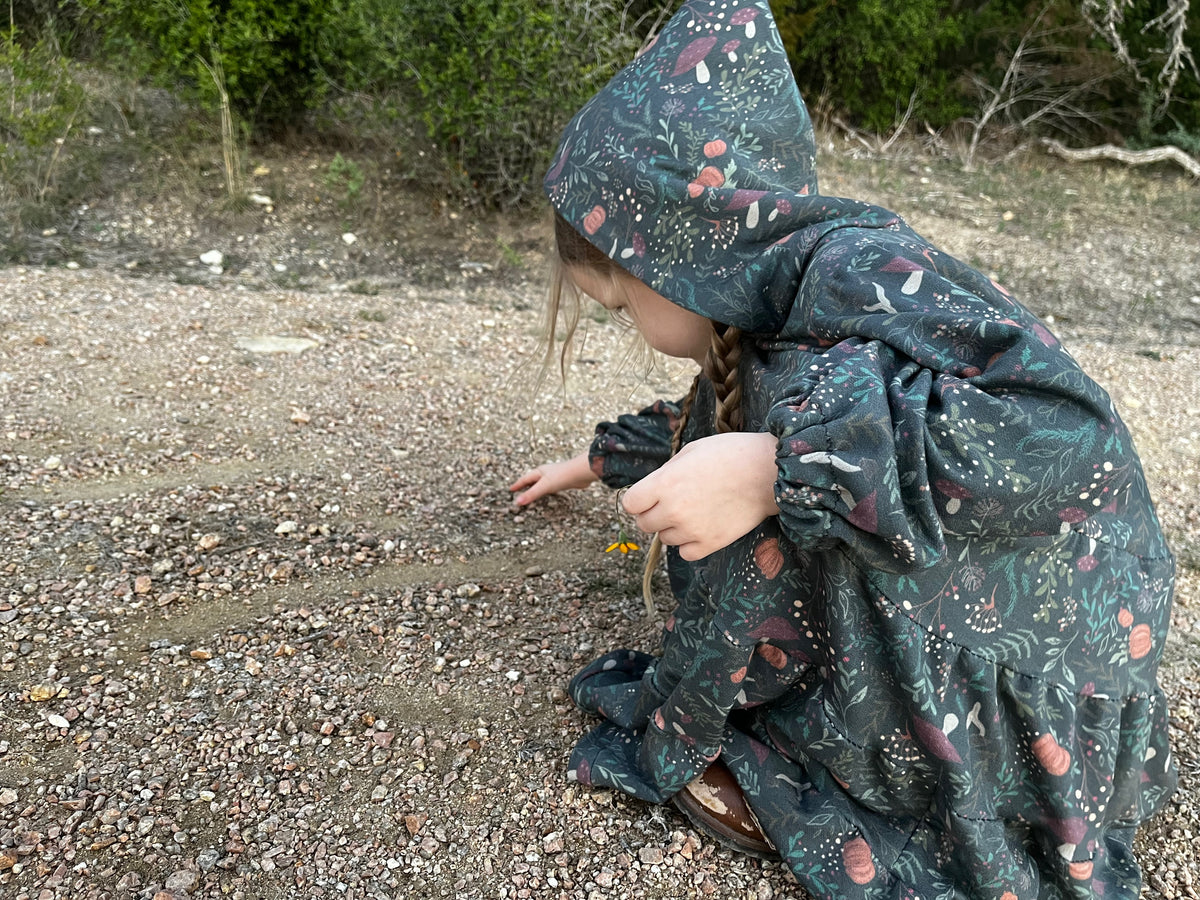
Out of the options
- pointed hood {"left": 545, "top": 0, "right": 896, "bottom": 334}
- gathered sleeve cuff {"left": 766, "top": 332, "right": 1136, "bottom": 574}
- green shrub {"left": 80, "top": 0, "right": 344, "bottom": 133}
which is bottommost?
green shrub {"left": 80, "top": 0, "right": 344, "bottom": 133}

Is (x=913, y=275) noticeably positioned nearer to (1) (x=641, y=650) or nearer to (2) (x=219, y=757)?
(1) (x=641, y=650)

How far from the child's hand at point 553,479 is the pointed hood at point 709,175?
95 centimetres

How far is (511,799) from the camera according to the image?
5.60 feet

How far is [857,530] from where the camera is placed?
1.25 meters

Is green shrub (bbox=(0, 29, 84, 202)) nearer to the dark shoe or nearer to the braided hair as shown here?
the braided hair

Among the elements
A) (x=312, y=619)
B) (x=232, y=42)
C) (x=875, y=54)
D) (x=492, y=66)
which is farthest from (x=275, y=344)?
(x=875, y=54)

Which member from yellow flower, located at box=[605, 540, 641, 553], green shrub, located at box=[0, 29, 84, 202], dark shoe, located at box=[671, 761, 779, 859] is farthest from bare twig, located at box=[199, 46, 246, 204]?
dark shoe, located at box=[671, 761, 779, 859]

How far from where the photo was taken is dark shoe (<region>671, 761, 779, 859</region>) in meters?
1.63

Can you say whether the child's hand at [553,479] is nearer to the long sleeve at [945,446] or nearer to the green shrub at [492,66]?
the long sleeve at [945,446]

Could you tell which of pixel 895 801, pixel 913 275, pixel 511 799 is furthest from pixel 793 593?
pixel 511 799

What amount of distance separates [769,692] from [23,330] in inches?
112

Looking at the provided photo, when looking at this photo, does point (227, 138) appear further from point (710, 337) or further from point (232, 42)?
point (710, 337)

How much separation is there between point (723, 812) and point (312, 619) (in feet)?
3.15

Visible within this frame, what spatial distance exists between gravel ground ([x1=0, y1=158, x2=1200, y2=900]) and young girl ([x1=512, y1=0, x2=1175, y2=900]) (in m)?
0.22
